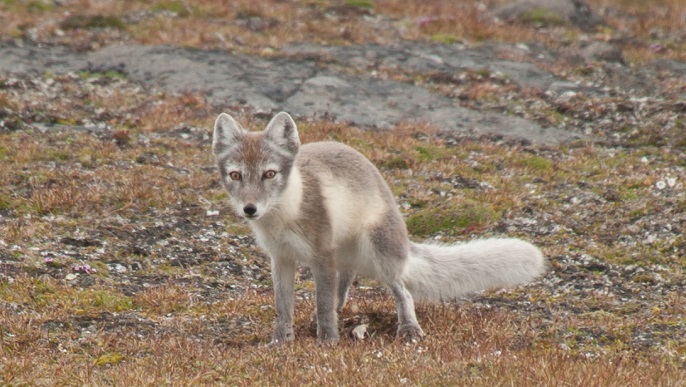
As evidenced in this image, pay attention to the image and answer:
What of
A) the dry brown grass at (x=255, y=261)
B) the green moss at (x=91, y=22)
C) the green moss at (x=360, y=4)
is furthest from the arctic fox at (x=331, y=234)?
the green moss at (x=360, y=4)

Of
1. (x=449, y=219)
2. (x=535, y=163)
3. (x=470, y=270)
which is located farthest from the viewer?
(x=535, y=163)

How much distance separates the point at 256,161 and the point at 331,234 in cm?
89

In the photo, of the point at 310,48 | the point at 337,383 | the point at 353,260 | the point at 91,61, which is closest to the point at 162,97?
the point at 91,61

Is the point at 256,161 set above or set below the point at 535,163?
above

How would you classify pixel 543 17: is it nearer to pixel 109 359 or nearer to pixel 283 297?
pixel 283 297

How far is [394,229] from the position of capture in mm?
8203

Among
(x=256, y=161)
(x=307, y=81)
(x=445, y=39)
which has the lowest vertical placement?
(x=445, y=39)

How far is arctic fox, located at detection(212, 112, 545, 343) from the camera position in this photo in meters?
7.61

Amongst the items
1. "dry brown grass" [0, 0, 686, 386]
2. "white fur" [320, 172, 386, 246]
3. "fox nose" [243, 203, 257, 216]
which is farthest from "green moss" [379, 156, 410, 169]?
"fox nose" [243, 203, 257, 216]

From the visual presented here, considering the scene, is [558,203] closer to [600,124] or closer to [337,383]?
[600,124]

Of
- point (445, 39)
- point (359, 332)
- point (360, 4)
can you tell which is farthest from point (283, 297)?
point (360, 4)

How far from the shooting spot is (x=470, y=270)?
8.70 metres

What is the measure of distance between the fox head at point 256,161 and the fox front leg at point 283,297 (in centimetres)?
77

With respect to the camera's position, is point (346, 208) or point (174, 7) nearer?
point (346, 208)
